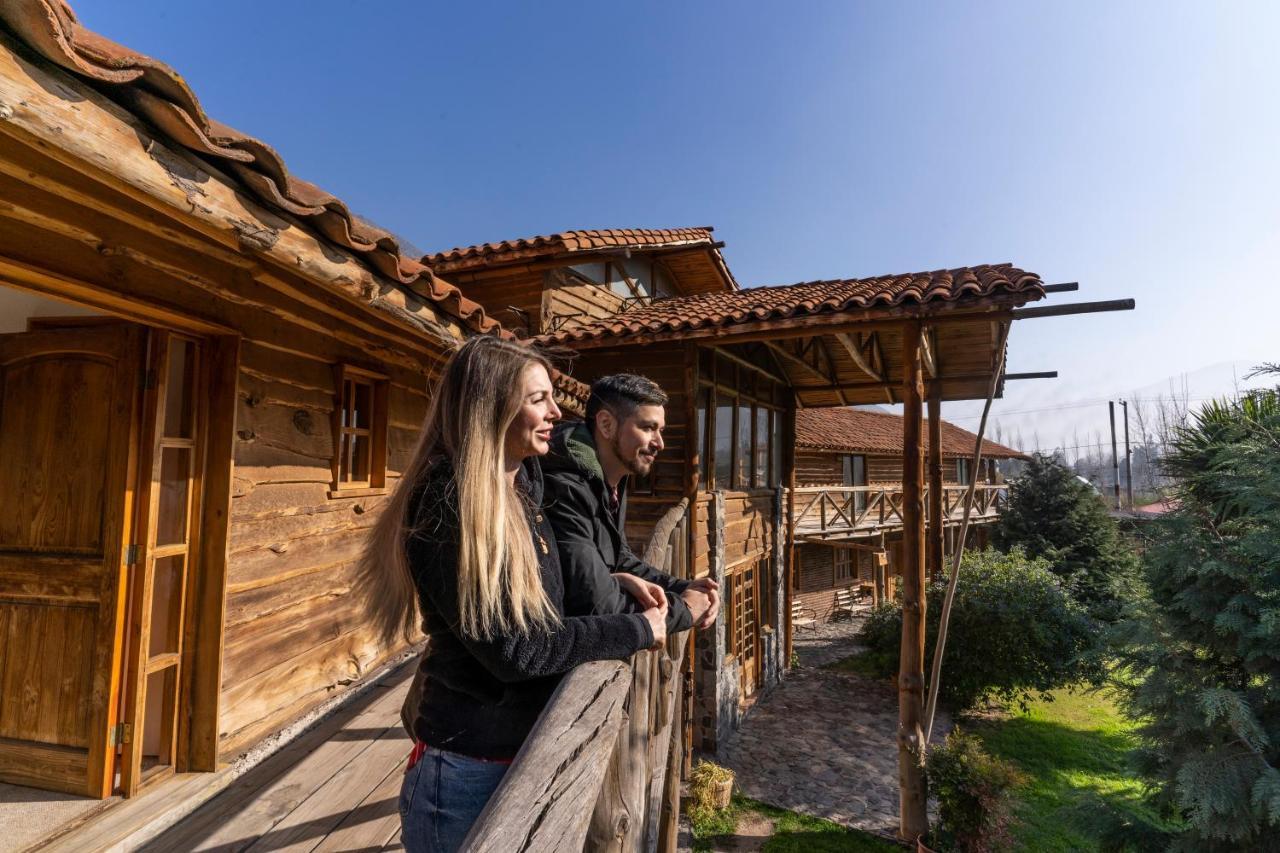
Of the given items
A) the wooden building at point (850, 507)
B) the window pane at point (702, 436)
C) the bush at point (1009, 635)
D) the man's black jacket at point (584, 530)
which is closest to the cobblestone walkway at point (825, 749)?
the bush at point (1009, 635)

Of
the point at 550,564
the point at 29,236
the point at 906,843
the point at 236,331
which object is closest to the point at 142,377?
the point at 236,331

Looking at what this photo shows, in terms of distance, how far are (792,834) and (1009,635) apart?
5972 mm

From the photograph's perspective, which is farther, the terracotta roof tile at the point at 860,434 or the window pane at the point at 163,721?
the terracotta roof tile at the point at 860,434

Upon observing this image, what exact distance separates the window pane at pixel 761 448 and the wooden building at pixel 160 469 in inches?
313

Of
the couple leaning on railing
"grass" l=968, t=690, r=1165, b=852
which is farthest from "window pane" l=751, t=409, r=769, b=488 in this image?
the couple leaning on railing

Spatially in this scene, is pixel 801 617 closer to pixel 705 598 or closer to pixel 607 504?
pixel 705 598

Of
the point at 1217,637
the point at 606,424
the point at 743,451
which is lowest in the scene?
the point at 1217,637

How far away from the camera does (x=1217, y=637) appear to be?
14.5ft

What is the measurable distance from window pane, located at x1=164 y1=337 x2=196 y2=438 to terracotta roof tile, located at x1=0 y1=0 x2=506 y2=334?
1244 millimetres

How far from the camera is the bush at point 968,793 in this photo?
586 centimetres

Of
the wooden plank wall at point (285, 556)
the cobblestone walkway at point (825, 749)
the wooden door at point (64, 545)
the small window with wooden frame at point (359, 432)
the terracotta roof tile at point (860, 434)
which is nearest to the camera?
the wooden door at point (64, 545)

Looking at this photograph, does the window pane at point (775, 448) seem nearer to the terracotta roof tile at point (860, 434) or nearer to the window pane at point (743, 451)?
the window pane at point (743, 451)

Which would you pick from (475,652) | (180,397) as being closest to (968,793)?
(475,652)

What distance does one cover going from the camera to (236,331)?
111 inches
